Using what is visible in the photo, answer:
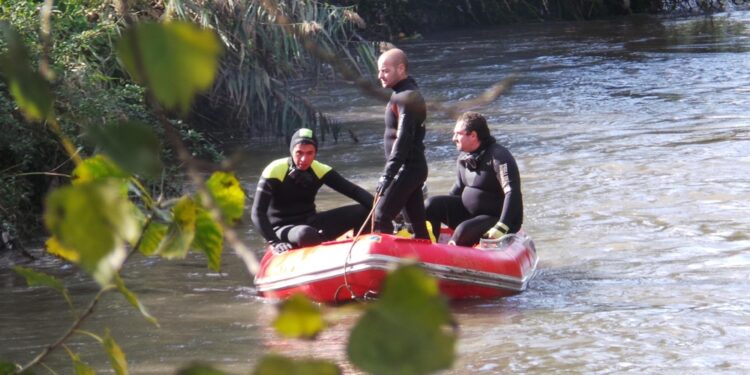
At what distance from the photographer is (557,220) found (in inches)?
420

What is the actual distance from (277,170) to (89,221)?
294 inches

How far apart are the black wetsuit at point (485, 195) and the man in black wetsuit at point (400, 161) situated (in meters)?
0.30

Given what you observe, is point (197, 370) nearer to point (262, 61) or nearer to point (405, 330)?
point (405, 330)

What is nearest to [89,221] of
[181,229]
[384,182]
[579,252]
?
[181,229]

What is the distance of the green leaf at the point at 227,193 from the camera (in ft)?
3.71

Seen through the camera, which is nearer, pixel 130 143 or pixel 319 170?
pixel 130 143

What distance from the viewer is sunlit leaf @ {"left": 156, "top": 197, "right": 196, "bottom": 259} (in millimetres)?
1176

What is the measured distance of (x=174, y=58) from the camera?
2.10 feet

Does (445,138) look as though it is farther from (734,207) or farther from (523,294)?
(523,294)

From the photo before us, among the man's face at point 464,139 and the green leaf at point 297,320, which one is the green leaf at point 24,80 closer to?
the green leaf at point 297,320

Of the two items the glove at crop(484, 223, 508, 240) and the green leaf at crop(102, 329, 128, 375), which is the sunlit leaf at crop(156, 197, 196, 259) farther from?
the glove at crop(484, 223, 508, 240)

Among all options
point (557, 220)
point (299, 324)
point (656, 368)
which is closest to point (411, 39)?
point (557, 220)

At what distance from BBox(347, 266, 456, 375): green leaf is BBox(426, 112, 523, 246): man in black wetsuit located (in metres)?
7.50

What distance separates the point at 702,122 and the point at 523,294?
7.21m
